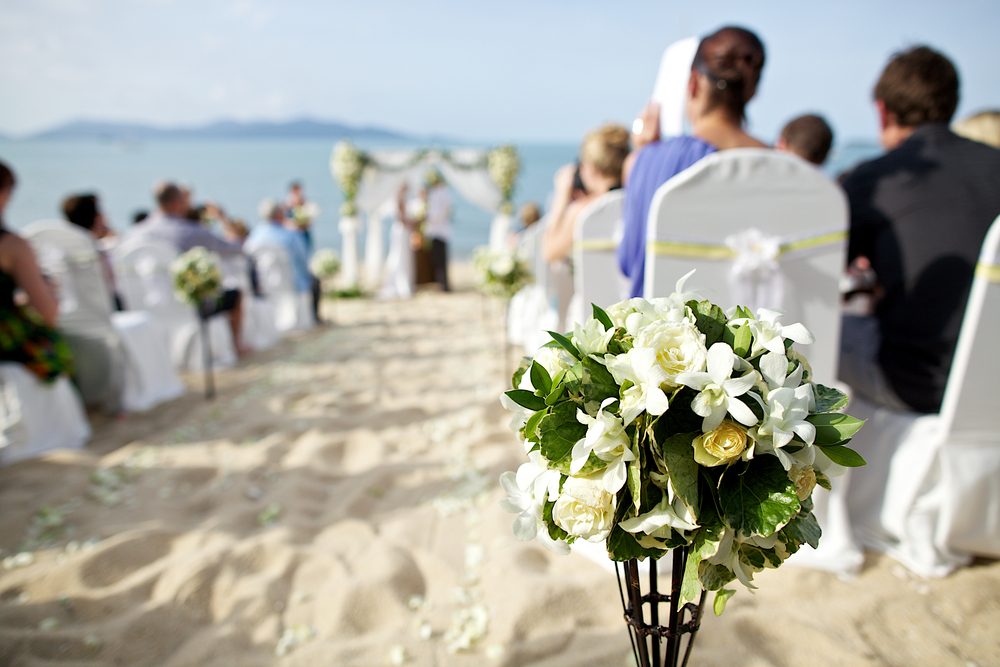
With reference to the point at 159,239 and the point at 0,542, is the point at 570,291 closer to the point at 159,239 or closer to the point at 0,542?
the point at 0,542

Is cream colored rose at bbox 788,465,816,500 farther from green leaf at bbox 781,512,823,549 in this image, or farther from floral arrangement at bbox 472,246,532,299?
floral arrangement at bbox 472,246,532,299

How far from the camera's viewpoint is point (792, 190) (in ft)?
6.53

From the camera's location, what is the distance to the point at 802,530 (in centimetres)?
93

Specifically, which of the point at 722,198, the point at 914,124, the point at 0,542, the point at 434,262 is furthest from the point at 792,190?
the point at 434,262

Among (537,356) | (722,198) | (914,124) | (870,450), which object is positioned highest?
(914,124)

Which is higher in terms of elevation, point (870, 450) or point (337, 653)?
point (870, 450)

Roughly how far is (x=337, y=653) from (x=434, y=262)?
8843 millimetres

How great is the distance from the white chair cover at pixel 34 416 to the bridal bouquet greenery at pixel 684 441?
400 cm

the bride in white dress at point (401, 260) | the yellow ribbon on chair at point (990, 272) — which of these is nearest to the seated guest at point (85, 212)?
the bride in white dress at point (401, 260)

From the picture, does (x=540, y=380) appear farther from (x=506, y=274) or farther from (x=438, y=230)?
(x=438, y=230)

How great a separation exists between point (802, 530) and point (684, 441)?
0.26 m

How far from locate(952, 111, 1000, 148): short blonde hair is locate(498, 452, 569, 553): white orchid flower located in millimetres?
3493

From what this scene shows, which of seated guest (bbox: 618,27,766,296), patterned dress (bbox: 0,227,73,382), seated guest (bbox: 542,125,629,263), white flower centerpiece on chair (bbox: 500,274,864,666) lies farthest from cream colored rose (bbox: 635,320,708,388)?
patterned dress (bbox: 0,227,73,382)


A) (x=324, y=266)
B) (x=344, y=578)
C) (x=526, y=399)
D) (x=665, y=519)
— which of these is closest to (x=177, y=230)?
(x=324, y=266)
